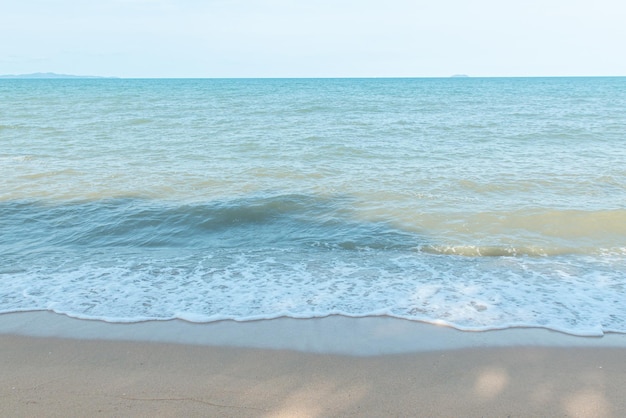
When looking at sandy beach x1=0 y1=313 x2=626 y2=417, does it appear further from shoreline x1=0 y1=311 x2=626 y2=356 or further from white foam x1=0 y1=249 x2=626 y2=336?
white foam x1=0 y1=249 x2=626 y2=336

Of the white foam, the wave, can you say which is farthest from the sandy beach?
the wave

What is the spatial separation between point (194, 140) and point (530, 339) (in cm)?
1520

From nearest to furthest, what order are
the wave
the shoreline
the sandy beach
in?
the sandy beach → the shoreline → the wave

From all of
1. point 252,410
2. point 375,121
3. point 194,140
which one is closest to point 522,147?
point 375,121

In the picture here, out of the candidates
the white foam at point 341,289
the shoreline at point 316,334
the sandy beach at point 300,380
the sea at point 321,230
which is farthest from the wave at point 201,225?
the sandy beach at point 300,380

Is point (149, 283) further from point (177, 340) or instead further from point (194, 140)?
point (194, 140)

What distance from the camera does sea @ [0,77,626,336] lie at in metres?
5.71

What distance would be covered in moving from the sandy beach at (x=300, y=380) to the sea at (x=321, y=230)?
68 centimetres

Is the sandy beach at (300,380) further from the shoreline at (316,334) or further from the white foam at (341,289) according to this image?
the white foam at (341,289)

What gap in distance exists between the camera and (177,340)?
4.83 metres

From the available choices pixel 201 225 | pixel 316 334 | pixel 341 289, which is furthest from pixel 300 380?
pixel 201 225

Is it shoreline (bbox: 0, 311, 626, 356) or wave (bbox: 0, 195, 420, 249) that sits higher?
shoreline (bbox: 0, 311, 626, 356)

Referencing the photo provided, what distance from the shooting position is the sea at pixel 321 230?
5.71 m

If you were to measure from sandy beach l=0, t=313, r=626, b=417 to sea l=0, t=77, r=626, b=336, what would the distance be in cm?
68
